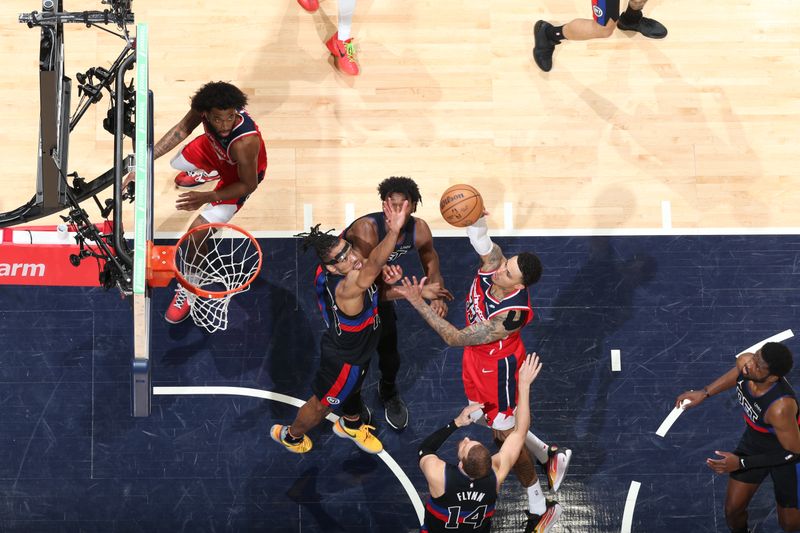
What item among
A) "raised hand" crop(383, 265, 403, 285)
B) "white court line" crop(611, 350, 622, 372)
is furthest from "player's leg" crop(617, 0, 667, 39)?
"raised hand" crop(383, 265, 403, 285)

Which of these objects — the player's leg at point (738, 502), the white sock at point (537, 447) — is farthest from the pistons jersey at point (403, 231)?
the player's leg at point (738, 502)

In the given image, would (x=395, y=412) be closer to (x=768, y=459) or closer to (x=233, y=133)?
(x=233, y=133)

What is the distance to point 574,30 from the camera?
345 inches

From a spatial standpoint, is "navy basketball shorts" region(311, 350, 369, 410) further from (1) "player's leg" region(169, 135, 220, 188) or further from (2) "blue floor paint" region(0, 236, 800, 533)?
(1) "player's leg" region(169, 135, 220, 188)

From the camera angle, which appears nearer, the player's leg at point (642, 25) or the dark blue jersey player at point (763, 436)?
the dark blue jersey player at point (763, 436)

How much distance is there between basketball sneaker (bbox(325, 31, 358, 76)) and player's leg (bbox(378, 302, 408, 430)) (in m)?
2.49

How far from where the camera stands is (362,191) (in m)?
8.66

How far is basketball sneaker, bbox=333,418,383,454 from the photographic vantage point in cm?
789

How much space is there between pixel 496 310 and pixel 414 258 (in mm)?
1587

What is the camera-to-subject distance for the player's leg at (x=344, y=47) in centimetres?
865

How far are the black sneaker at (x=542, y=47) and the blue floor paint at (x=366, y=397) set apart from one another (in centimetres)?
179

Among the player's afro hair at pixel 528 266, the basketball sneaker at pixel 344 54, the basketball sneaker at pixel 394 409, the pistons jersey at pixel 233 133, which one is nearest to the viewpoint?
the player's afro hair at pixel 528 266

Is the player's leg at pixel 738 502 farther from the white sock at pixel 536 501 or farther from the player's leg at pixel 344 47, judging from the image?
the player's leg at pixel 344 47

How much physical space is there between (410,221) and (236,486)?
2823 mm
